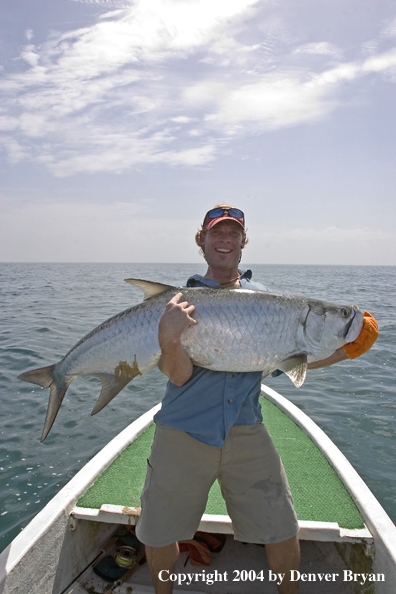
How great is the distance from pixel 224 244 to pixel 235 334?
2.82 ft

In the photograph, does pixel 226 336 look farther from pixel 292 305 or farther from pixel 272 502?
pixel 272 502

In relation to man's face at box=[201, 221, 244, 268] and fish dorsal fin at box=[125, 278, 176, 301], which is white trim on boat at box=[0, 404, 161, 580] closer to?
fish dorsal fin at box=[125, 278, 176, 301]

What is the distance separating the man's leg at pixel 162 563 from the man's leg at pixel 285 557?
68 centimetres

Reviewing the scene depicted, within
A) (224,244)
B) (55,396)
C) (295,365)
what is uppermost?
(224,244)

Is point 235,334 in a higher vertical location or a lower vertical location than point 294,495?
higher

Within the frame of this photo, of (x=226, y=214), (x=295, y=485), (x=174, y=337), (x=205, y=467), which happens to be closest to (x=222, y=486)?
(x=205, y=467)

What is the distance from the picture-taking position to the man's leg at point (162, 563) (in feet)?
9.25

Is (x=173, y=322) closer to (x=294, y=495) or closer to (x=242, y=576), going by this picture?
(x=294, y=495)

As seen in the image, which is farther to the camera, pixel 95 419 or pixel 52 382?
pixel 95 419

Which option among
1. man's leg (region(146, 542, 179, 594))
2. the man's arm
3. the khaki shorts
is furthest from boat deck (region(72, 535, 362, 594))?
the man's arm

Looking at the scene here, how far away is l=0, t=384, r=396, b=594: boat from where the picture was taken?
3.07 meters

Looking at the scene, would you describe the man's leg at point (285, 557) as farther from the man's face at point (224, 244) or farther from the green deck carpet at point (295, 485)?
the man's face at point (224, 244)

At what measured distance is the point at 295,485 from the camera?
13.3 feet

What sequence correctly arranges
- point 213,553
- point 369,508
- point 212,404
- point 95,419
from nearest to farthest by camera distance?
point 212,404
point 369,508
point 213,553
point 95,419
